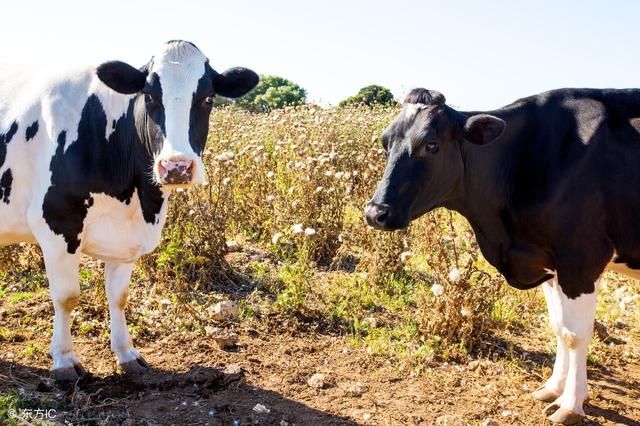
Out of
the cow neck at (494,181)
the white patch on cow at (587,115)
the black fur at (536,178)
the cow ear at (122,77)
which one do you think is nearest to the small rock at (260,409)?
the black fur at (536,178)

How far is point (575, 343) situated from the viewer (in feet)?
12.8

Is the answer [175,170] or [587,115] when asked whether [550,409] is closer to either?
[587,115]

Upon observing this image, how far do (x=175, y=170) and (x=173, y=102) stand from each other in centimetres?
45

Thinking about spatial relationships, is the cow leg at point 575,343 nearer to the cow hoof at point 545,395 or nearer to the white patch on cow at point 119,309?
the cow hoof at point 545,395

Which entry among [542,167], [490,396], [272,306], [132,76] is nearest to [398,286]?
[272,306]

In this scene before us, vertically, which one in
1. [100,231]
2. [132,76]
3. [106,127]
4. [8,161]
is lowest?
[100,231]

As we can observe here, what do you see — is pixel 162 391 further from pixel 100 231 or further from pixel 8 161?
pixel 8 161

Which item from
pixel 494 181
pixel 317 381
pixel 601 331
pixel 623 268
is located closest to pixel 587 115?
pixel 494 181

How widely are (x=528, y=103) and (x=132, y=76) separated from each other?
2.51 m

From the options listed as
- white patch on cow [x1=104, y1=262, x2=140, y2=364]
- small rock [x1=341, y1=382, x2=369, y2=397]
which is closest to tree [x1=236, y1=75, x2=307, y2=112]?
white patch on cow [x1=104, y1=262, x2=140, y2=364]

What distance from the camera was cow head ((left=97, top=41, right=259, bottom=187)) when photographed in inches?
141

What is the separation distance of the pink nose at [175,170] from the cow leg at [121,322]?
1.32m

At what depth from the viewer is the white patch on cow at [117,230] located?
165 inches

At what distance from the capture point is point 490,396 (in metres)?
4.26
